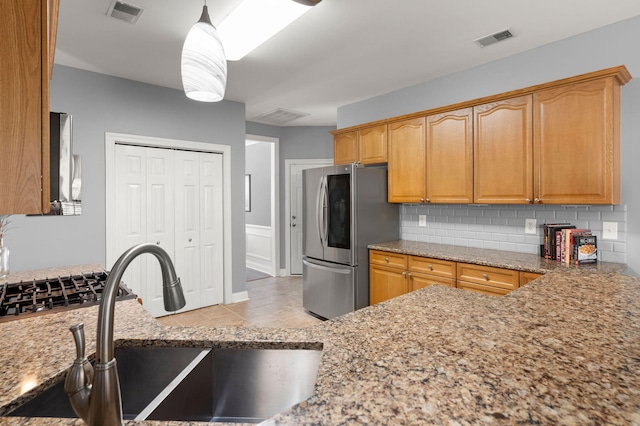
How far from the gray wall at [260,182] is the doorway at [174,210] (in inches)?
87.2

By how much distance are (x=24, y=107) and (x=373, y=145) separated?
3476 mm

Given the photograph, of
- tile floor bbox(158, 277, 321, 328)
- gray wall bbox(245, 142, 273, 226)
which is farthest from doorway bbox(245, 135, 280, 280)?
tile floor bbox(158, 277, 321, 328)

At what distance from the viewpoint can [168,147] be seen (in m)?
3.95

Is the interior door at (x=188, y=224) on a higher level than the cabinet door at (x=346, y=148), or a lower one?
lower

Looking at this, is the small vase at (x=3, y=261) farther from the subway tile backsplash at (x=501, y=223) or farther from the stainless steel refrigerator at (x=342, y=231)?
the subway tile backsplash at (x=501, y=223)

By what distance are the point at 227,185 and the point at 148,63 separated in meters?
1.62

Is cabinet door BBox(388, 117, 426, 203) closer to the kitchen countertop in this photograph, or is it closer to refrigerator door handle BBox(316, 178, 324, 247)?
refrigerator door handle BBox(316, 178, 324, 247)

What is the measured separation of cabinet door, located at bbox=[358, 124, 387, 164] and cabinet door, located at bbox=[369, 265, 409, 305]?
121 centimetres

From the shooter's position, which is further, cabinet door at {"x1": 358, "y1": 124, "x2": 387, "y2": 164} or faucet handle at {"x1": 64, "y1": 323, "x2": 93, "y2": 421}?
cabinet door at {"x1": 358, "y1": 124, "x2": 387, "y2": 164}

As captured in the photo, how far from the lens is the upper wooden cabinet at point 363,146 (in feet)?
12.5

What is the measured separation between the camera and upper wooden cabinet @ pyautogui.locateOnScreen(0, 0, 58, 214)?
66 centimetres

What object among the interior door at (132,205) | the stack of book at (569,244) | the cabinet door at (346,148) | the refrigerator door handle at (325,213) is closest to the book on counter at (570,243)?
the stack of book at (569,244)

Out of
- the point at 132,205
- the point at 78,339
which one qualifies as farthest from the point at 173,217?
the point at 78,339

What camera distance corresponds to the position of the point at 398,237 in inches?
157
